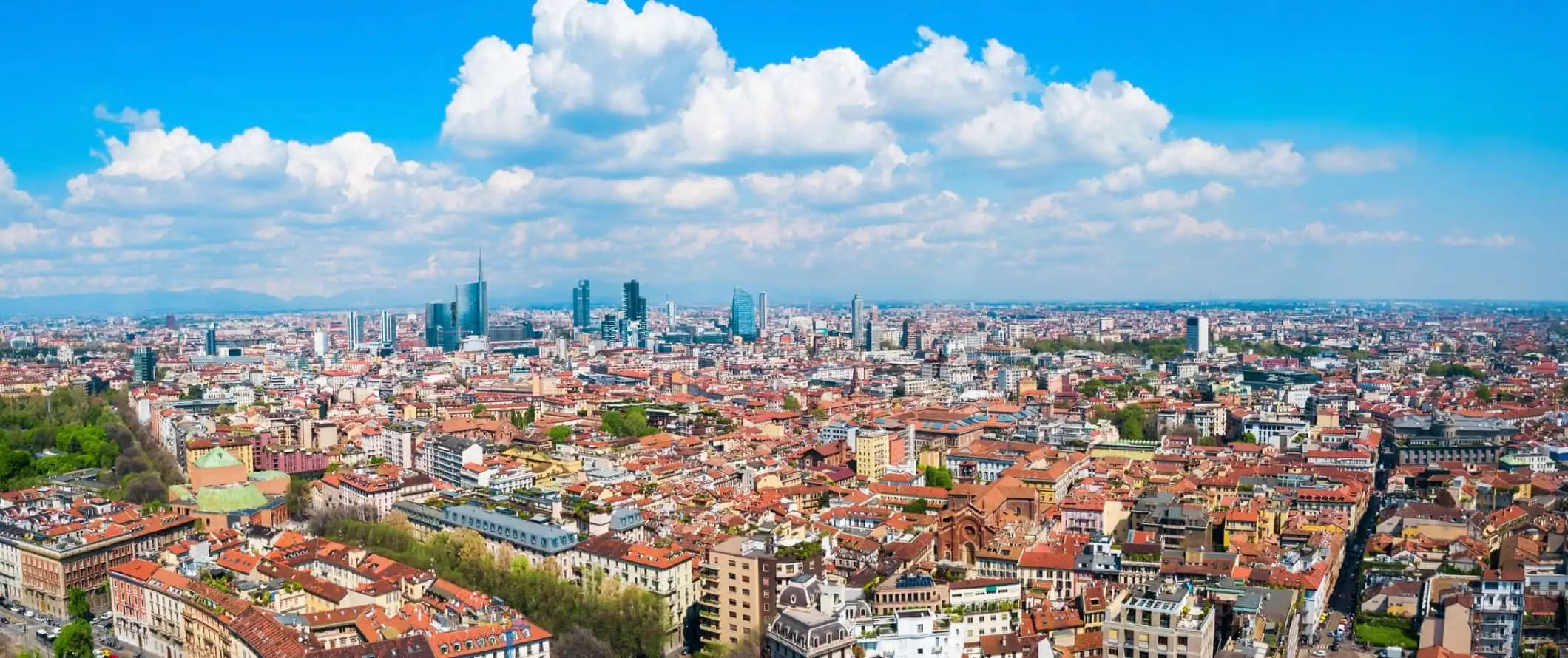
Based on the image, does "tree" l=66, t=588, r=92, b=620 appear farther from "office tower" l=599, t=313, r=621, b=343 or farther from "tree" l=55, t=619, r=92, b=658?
"office tower" l=599, t=313, r=621, b=343

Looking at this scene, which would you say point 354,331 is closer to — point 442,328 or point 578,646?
point 442,328

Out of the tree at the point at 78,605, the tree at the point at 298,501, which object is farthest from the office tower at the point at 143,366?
the tree at the point at 78,605

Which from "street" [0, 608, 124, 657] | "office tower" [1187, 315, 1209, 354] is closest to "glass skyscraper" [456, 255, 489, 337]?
"office tower" [1187, 315, 1209, 354]

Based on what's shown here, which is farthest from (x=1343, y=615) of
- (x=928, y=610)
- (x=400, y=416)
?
(x=400, y=416)

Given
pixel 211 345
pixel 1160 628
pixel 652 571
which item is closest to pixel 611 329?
pixel 211 345

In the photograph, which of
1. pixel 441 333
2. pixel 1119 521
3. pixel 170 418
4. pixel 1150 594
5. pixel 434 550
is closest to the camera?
pixel 1150 594

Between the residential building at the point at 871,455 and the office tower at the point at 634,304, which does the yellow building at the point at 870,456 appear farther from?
the office tower at the point at 634,304

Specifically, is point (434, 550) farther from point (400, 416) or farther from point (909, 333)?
point (909, 333)
